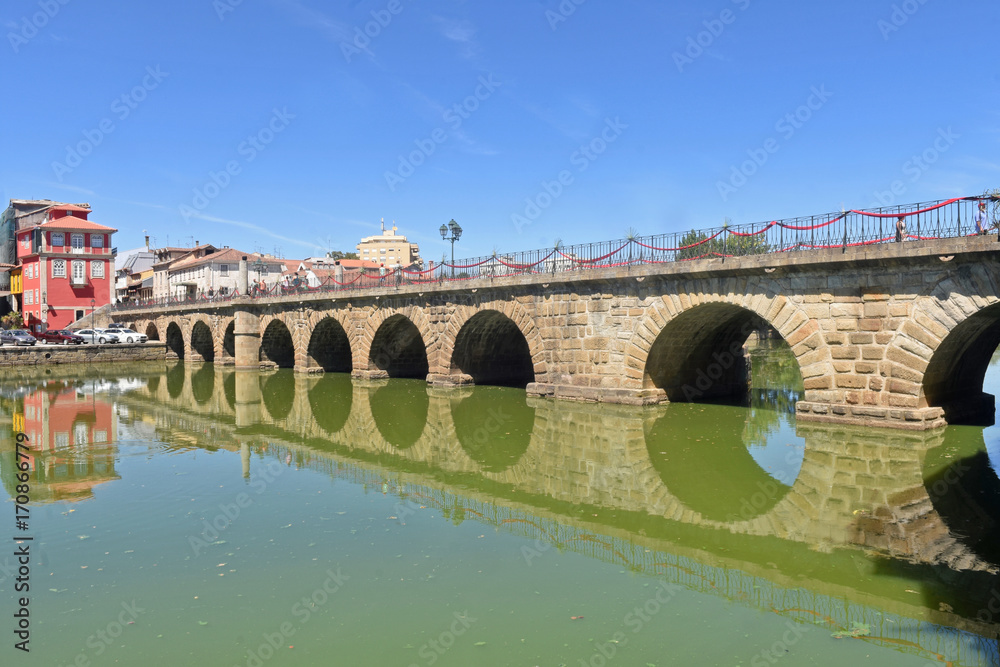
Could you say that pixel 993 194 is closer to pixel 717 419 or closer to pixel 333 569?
pixel 717 419

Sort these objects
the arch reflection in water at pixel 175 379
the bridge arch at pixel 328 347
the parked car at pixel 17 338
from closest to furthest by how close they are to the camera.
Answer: the arch reflection in water at pixel 175 379
the bridge arch at pixel 328 347
the parked car at pixel 17 338

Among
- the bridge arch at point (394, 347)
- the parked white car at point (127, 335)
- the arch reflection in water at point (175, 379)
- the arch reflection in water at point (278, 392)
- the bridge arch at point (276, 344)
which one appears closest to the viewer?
the arch reflection in water at point (278, 392)

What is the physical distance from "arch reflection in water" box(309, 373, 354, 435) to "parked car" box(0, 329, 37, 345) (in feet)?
80.4

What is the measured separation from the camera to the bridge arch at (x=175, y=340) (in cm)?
5352

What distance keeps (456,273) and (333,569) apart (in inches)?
771

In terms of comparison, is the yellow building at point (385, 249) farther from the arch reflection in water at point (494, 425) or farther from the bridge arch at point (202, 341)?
the arch reflection in water at point (494, 425)

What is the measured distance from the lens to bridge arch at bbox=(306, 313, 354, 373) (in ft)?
119

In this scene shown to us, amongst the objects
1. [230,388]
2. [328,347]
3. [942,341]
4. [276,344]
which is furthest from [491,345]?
[276,344]

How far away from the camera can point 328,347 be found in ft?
126

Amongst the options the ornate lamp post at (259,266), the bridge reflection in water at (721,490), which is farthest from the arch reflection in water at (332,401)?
the ornate lamp post at (259,266)

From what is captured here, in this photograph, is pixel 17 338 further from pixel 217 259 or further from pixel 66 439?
pixel 66 439

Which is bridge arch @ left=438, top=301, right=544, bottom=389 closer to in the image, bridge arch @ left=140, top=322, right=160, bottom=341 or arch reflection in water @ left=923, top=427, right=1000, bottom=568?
arch reflection in water @ left=923, top=427, right=1000, bottom=568

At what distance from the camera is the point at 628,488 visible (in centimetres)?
1248

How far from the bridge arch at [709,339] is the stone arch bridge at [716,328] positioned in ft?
0.14
